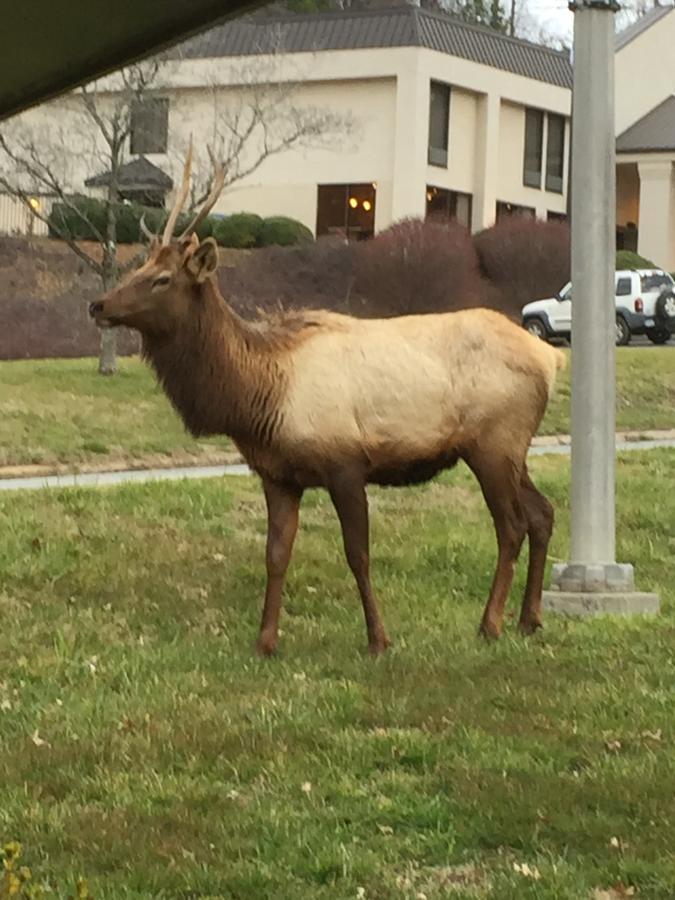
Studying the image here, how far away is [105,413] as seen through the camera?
20.4 metres

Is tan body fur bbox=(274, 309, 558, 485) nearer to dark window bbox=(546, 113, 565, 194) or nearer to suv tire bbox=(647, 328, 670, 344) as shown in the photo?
suv tire bbox=(647, 328, 670, 344)

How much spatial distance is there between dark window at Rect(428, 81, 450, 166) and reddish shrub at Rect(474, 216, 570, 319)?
552 cm

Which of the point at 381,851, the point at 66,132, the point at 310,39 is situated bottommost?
the point at 381,851

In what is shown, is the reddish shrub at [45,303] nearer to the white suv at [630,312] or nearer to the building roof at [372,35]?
the building roof at [372,35]

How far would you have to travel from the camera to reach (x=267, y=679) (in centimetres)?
823

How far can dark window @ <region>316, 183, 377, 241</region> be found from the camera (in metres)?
43.8

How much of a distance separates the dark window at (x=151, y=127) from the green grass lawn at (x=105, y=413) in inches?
172

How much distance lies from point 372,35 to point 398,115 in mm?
2061

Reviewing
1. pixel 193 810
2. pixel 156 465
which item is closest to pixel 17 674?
pixel 193 810

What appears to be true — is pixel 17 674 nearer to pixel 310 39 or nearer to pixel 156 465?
pixel 156 465

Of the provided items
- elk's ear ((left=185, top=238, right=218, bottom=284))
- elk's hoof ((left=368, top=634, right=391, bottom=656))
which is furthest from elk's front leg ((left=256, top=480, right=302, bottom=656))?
elk's ear ((left=185, top=238, right=218, bottom=284))

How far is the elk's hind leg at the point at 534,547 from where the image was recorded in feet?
31.7

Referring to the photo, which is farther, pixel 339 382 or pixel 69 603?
pixel 69 603

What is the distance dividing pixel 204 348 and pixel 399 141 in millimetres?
34658
